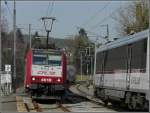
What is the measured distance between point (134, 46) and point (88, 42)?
311 feet

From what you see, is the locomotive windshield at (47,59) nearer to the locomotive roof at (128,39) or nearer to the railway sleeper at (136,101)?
the locomotive roof at (128,39)

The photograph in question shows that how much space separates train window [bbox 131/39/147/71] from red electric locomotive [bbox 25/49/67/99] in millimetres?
9146

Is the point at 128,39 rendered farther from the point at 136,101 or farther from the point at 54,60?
the point at 54,60

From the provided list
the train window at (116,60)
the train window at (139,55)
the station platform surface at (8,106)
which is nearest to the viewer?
the train window at (139,55)

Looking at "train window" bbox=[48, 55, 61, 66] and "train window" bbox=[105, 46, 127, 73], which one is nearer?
"train window" bbox=[105, 46, 127, 73]

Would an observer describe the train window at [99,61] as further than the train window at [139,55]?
Yes

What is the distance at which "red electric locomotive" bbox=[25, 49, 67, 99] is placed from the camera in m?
30.3

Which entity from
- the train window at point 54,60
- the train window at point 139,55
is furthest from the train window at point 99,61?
the train window at point 139,55

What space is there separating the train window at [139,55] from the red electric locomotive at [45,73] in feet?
30.0

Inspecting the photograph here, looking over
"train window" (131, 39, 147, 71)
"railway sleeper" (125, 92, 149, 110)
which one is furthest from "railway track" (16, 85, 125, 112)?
"train window" (131, 39, 147, 71)

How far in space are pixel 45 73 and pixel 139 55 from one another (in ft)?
34.2

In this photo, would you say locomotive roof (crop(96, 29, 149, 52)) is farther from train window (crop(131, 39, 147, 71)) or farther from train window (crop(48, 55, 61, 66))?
train window (crop(48, 55, 61, 66))

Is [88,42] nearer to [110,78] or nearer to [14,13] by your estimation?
[14,13]

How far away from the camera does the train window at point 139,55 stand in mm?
20078
